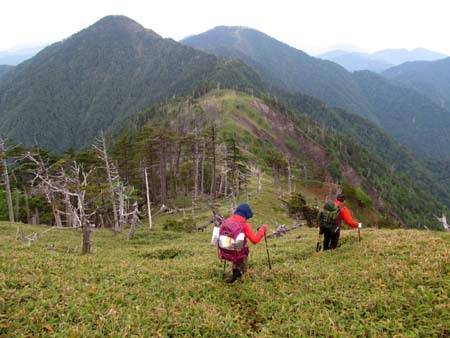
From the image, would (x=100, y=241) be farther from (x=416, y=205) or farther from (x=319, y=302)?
(x=416, y=205)

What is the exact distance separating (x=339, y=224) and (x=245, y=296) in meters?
5.10

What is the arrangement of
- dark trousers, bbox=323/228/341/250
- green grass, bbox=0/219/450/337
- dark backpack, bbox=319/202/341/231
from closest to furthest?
green grass, bbox=0/219/450/337 → dark backpack, bbox=319/202/341/231 → dark trousers, bbox=323/228/341/250

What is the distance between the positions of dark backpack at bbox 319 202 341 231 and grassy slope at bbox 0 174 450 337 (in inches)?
41.6

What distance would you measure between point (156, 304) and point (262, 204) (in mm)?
39289

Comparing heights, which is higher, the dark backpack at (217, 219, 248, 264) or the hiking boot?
the dark backpack at (217, 219, 248, 264)

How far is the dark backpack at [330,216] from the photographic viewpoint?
11.3 meters

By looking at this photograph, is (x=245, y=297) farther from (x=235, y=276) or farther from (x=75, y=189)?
(x=75, y=189)

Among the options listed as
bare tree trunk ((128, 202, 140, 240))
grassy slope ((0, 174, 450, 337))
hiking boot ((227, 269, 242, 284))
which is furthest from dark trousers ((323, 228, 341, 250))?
bare tree trunk ((128, 202, 140, 240))

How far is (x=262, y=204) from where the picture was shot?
46500 millimetres

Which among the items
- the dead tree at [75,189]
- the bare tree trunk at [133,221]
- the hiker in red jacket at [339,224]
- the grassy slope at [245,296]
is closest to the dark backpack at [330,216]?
the hiker in red jacket at [339,224]

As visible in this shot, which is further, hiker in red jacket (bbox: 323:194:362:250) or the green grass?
hiker in red jacket (bbox: 323:194:362:250)

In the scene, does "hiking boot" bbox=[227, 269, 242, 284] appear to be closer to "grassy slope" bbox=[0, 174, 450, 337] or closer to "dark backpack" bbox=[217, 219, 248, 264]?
"grassy slope" bbox=[0, 174, 450, 337]

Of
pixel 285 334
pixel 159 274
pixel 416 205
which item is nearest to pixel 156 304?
pixel 159 274

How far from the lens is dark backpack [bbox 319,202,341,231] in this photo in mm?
11270
